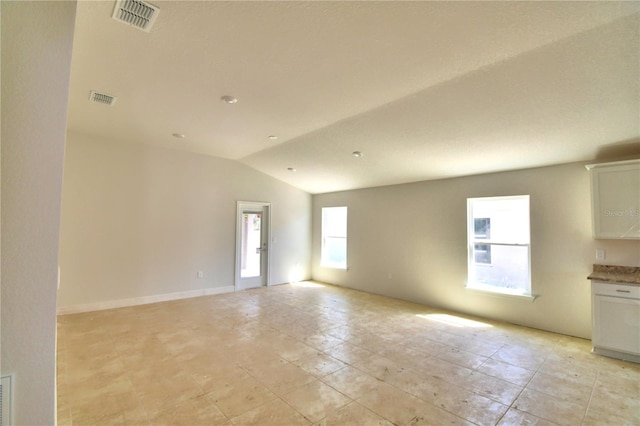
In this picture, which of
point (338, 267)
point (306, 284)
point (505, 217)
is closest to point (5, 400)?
point (505, 217)

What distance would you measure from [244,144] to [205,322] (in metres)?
2.95

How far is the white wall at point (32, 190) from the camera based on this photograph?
1.13 metres

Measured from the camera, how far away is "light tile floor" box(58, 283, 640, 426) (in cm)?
226

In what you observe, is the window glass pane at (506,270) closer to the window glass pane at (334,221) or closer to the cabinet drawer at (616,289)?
the cabinet drawer at (616,289)

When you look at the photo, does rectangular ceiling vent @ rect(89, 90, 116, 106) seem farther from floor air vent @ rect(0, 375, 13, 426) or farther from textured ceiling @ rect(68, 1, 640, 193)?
floor air vent @ rect(0, 375, 13, 426)

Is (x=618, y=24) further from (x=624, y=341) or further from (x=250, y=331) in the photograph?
(x=250, y=331)

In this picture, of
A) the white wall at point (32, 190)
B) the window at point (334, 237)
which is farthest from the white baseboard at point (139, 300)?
the white wall at point (32, 190)

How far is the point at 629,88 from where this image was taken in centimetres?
242

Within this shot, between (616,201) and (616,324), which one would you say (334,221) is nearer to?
(616,201)

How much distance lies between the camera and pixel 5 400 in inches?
43.1

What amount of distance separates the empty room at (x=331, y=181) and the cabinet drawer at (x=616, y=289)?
2 cm

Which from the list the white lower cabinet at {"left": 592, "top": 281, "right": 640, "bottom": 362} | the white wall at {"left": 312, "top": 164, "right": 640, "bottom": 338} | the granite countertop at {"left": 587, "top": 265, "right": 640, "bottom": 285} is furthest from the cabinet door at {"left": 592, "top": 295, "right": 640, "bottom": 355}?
the white wall at {"left": 312, "top": 164, "right": 640, "bottom": 338}

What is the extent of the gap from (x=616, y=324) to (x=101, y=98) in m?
6.32

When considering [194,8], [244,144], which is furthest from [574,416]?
[244,144]
